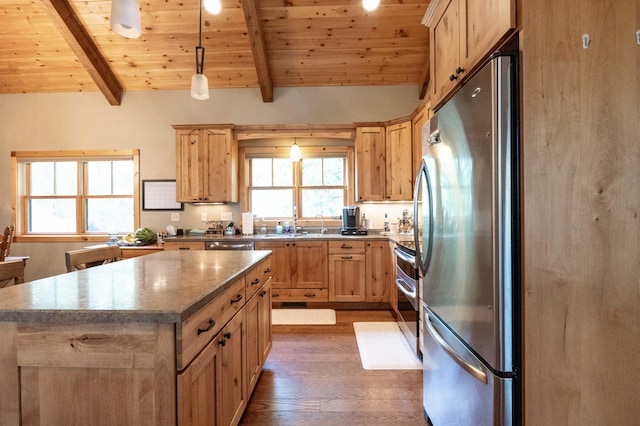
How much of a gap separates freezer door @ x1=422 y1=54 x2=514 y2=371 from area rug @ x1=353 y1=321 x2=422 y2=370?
1086 mm

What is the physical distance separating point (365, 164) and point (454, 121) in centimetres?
262

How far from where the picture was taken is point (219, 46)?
3.79 metres

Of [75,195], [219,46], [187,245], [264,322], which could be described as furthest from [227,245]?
[75,195]

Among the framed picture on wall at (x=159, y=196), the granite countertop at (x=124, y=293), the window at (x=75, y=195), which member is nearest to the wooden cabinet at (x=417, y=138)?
the granite countertop at (x=124, y=293)

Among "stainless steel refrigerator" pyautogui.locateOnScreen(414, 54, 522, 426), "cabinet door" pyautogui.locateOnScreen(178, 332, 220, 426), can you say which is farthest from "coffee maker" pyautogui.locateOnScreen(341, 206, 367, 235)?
"cabinet door" pyautogui.locateOnScreen(178, 332, 220, 426)

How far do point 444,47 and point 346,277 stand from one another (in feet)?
8.71

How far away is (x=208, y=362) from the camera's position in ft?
3.82

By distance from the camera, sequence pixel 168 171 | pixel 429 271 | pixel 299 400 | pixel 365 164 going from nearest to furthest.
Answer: pixel 429 271, pixel 299 400, pixel 365 164, pixel 168 171

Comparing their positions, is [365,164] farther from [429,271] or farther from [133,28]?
[133,28]

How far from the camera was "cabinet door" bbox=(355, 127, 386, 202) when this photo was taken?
12.8 ft

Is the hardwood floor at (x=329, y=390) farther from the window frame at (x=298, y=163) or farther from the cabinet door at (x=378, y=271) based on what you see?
the window frame at (x=298, y=163)

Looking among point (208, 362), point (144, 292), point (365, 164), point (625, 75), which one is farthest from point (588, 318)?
point (365, 164)

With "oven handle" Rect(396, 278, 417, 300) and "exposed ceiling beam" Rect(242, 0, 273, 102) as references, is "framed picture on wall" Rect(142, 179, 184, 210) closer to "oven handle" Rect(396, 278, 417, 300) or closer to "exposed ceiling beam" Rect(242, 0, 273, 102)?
"exposed ceiling beam" Rect(242, 0, 273, 102)

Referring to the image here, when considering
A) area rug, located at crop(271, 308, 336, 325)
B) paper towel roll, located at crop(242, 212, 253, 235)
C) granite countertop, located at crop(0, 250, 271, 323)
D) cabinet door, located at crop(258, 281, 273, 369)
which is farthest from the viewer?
paper towel roll, located at crop(242, 212, 253, 235)
